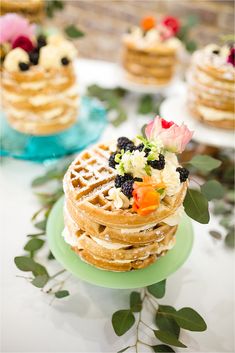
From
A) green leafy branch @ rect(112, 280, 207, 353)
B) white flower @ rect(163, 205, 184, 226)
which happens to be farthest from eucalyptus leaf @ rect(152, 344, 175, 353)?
white flower @ rect(163, 205, 184, 226)

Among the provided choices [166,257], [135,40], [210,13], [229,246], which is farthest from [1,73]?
[210,13]

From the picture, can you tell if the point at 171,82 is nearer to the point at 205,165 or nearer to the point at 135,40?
the point at 135,40

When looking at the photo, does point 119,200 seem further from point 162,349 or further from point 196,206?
point 162,349

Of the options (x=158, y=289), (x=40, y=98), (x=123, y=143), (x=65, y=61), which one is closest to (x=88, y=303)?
(x=158, y=289)

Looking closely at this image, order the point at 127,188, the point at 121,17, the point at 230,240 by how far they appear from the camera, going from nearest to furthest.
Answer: the point at 127,188 → the point at 230,240 → the point at 121,17

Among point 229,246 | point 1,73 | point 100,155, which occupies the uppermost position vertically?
point 1,73

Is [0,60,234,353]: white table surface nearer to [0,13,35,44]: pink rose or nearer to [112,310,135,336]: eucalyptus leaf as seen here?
[112,310,135,336]: eucalyptus leaf
